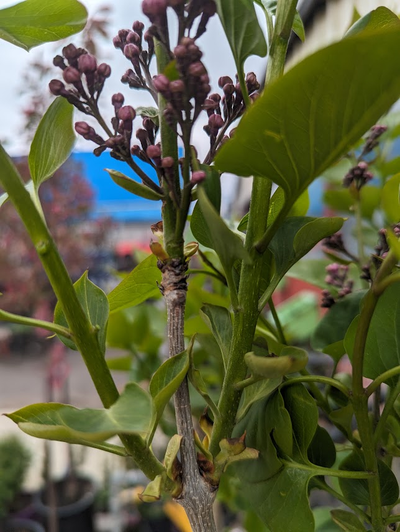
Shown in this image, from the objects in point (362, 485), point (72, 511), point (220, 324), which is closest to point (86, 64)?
point (220, 324)

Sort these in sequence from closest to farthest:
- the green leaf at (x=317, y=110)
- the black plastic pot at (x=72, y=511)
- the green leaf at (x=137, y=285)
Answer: the green leaf at (x=317, y=110), the green leaf at (x=137, y=285), the black plastic pot at (x=72, y=511)

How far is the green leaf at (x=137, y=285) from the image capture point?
228 mm

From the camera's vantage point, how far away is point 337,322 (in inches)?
10.8

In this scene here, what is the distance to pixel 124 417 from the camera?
5.3 inches

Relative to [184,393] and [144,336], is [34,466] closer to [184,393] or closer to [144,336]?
[144,336]

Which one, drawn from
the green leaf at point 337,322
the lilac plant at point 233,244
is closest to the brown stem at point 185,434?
the lilac plant at point 233,244

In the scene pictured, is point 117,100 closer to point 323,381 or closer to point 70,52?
point 70,52

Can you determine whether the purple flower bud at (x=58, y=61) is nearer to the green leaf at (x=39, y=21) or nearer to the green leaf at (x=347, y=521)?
the green leaf at (x=39, y=21)

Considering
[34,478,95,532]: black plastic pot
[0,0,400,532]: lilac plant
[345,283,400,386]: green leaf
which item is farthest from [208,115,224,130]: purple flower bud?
[34,478,95,532]: black plastic pot

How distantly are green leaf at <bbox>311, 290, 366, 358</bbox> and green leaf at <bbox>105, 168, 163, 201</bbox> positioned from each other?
0.45ft

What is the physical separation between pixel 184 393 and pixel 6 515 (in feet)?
4.90

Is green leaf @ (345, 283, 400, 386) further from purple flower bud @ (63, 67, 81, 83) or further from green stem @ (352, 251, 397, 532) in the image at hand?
purple flower bud @ (63, 67, 81, 83)

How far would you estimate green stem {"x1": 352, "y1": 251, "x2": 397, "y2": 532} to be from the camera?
0.17 meters

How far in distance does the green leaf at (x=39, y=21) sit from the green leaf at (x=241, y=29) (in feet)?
0.25
